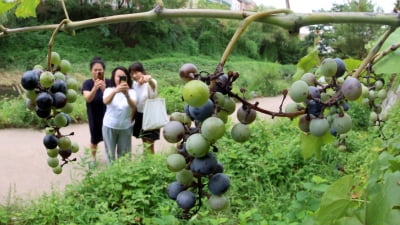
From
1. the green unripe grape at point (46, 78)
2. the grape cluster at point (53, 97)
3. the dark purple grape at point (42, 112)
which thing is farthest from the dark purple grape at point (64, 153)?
the green unripe grape at point (46, 78)

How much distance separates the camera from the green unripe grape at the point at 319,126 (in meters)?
0.58

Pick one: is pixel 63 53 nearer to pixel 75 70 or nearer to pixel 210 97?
pixel 75 70

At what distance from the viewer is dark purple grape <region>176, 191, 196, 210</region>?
595mm

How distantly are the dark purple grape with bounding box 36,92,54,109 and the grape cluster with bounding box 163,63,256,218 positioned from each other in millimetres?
480

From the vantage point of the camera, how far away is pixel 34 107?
3.38 feet

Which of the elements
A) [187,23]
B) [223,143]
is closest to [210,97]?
[223,143]

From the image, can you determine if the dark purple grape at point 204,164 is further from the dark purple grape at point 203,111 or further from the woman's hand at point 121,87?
the woman's hand at point 121,87

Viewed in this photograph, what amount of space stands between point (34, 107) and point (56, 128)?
0.09m

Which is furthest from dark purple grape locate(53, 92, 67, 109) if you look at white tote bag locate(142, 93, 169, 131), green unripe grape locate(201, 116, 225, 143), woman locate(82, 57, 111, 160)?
white tote bag locate(142, 93, 169, 131)

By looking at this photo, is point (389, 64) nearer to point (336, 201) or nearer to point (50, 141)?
point (336, 201)

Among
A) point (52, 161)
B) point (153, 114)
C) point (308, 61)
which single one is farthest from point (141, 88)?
point (308, 61)

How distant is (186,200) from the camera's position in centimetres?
60

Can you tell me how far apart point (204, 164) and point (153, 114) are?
3624 mm

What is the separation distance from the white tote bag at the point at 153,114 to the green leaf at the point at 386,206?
11.3 ft
